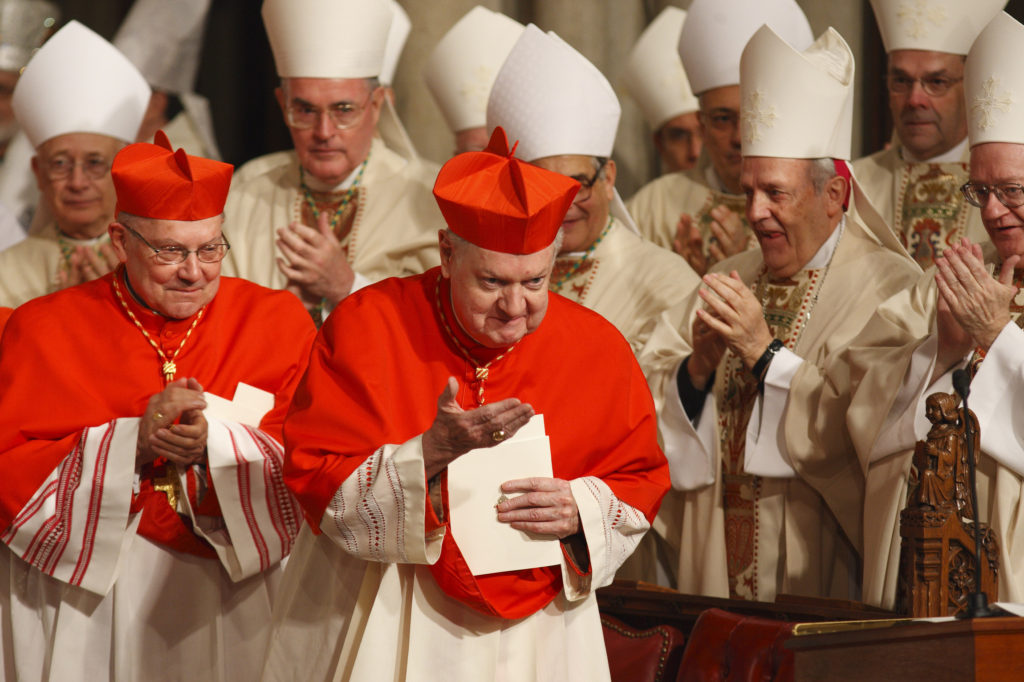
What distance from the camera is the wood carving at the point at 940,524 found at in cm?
395

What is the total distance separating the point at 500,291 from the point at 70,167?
11.4 ft

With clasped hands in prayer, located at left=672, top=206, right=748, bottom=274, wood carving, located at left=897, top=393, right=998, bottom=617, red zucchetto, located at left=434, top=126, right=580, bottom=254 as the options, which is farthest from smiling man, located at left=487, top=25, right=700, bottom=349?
red zucchetto, located at left=434, top=126, right=580, bottom=254

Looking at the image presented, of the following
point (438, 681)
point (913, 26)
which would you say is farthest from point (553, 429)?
point (913, 26)

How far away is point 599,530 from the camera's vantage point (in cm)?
370

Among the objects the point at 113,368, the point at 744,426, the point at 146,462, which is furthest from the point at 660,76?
the point at 146,462

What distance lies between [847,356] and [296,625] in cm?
211

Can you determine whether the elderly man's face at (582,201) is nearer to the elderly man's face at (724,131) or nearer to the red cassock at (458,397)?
the elderly man's face at (724,131)

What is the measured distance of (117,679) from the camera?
14.7ft

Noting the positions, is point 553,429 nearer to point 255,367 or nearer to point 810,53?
point 255,367

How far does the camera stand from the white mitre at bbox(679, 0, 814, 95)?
6.43 meters

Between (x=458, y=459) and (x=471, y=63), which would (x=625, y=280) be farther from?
(x=458, y=459)

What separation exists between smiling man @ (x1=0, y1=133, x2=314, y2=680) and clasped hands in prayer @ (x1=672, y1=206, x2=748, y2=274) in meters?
2.23

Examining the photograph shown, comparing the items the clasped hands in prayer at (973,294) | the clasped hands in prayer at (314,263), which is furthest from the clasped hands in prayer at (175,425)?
the clasped hands in prayer at (973,294)

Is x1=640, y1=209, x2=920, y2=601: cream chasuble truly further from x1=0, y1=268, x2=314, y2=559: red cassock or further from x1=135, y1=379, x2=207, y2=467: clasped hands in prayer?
x1=135, y1=379, x2=207, y2=467: clasped hands in prayer
